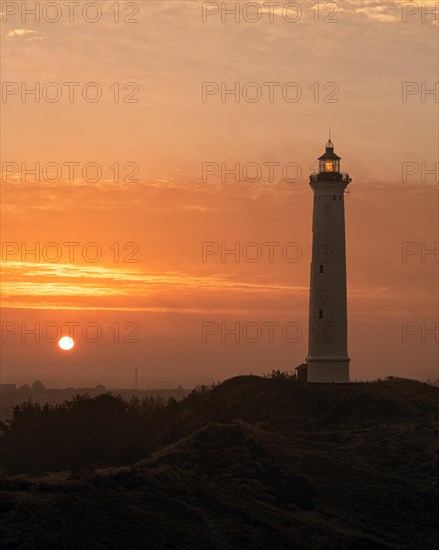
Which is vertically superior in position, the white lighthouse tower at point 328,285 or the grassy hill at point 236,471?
the white lighthouse tower at point 328,285

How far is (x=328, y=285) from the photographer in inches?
2867

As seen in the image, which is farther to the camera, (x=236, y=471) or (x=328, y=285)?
(x=328, y=285)

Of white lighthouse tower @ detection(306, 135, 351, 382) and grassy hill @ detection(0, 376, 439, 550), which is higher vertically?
white lighthouse tower @ detection(306, 135, 351, 382)

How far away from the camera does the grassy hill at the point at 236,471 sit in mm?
41844

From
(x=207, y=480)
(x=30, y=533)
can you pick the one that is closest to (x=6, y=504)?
(x=30, y=533)

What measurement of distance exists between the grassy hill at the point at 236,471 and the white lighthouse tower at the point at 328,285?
8.32ft

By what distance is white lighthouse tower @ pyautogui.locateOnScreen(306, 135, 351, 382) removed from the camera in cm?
7275

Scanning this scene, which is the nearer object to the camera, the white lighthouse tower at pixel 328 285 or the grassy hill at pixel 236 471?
the grassy hill at pixel 236 471

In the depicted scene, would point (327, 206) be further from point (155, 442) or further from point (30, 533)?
point (30, 533)

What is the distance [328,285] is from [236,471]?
22.0 meters

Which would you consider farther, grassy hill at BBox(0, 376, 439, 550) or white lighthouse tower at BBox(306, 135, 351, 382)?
white lighthouse tower at BBox(306, 135, 351, 382)

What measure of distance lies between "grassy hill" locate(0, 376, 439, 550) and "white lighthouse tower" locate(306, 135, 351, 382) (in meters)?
2.54

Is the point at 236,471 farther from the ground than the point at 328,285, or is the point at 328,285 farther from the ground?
the point at 328,285

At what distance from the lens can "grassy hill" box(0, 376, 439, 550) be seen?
41.8 m
